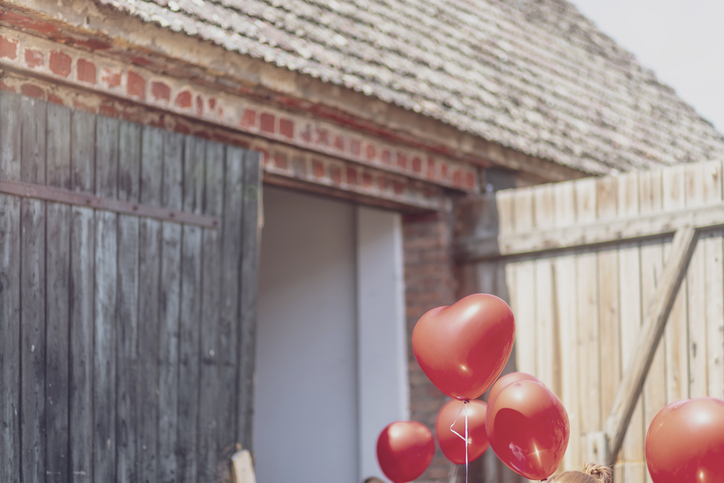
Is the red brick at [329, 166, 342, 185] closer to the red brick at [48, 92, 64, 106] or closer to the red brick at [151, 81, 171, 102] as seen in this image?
the red brick at [151, 81, 171, 102]

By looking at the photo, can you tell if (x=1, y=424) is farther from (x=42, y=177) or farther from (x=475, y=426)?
(x=475, y=426)

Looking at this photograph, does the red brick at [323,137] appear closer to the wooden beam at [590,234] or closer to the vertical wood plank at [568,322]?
the wooden beam at [590,234]

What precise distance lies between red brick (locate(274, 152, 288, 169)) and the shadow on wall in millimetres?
1316

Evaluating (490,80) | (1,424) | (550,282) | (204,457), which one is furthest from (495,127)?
(1,424)

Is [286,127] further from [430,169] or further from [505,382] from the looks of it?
[505,382]

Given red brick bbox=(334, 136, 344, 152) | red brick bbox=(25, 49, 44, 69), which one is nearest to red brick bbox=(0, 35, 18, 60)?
red brick bbox=(25, 49, 44, 69)

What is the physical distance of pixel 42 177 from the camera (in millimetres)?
2701

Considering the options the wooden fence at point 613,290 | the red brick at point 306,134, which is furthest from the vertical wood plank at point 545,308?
the red brick at point 306,134

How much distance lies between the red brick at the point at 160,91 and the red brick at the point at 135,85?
4cm

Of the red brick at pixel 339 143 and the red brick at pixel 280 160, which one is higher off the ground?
the red brick at pixel 339 143

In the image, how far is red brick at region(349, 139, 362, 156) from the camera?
3867mm

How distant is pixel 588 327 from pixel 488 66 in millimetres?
2118

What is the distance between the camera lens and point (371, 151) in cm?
398

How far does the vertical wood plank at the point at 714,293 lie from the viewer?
333cm
